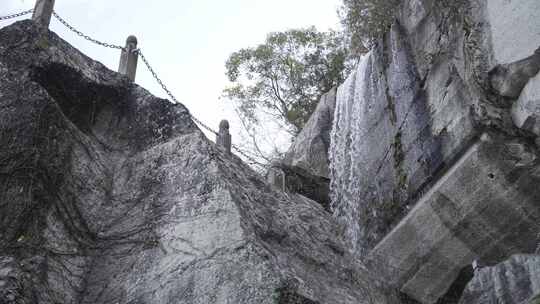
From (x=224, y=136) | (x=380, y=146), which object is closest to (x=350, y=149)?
(x=380, y=146)

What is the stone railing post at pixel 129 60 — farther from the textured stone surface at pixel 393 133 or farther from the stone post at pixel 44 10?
the textured stone surface at pixel 393 133

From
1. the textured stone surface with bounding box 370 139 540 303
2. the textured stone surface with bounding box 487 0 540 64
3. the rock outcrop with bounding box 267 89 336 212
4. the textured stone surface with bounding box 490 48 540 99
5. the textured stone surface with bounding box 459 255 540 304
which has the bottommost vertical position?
the textured stone surface with bounding box 459 255 540 304

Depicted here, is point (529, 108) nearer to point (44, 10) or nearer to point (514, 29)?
point (514, 29)

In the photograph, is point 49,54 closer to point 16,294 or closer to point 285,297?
point 16,294

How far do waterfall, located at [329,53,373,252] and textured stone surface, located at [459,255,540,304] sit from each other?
357 cm

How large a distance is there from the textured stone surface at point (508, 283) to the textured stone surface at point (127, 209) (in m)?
4.17

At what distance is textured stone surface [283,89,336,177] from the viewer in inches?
566

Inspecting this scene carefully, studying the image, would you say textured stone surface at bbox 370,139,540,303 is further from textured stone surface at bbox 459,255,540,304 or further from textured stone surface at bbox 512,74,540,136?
textured stone surface at bbox 459,255,540,304

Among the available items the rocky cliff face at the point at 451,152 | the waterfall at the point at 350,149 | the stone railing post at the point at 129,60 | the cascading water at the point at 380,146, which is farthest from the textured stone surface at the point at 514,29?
the stone railing post at the point at 129,60

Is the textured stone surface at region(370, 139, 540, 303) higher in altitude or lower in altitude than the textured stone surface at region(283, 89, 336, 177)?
lower

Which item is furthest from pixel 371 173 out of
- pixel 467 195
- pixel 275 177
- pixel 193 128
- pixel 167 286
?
pixel 167 286

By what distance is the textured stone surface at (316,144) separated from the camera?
1438 centimetres

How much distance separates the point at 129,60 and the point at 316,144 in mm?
Answer: 7235

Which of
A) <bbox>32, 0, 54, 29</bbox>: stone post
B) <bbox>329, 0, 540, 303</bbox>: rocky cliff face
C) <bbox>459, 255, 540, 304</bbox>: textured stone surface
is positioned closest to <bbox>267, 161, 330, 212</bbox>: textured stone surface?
<bbox>329, 0, 540, 303</bbox>: rocky cliff face
